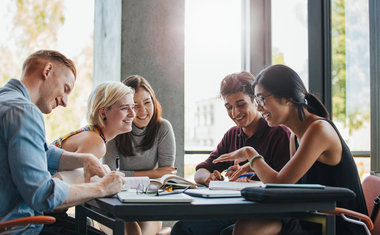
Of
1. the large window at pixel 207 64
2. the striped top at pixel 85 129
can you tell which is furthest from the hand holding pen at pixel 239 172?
the large window at pixel 207 64

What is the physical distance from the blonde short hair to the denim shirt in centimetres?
106

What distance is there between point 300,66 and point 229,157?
2004 mm

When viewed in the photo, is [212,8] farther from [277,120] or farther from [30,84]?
[30,84]

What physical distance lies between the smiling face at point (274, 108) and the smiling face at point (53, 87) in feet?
3.47

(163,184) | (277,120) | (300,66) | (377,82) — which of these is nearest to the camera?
(163,184)

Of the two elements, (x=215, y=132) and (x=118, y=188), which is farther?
(x=215, y=132)

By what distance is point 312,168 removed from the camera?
205 centimetres

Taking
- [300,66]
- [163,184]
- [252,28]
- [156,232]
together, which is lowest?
[156,232]

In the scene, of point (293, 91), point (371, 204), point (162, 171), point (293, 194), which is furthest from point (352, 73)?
point (293, 194)

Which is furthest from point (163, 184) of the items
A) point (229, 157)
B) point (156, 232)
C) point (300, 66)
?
point (300, 66)

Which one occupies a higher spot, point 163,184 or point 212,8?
point 212,8

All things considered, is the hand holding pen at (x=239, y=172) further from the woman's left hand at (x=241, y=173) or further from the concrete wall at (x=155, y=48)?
the concrete wall at (x=155, y=48)

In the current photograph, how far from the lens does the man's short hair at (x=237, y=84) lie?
2.64 meters

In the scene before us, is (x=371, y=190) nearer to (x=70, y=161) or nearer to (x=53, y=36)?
(x=70, y=161)
